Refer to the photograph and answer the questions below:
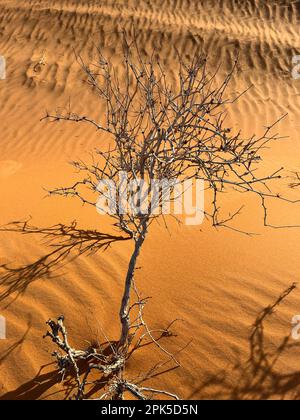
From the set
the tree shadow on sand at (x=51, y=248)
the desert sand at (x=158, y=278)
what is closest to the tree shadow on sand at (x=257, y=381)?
the desert sand at (x=158, y=278)

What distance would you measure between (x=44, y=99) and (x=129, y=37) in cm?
314

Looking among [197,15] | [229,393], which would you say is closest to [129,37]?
[197,15]

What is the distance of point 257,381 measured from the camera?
262cm

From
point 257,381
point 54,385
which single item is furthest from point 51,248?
point 257,381

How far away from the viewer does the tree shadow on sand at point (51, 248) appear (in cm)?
335

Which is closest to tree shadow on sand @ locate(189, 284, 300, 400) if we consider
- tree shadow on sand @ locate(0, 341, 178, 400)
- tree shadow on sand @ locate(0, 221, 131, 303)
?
tree shadow on sand @ locate(0, 341, 178, 400)

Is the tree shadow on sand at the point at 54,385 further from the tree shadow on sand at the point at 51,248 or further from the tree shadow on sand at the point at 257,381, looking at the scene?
the tree shadow on sand at the point at 51,248

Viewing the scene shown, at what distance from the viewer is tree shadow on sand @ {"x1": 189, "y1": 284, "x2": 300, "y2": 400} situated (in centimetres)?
255

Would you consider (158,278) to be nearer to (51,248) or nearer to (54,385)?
(51,248)

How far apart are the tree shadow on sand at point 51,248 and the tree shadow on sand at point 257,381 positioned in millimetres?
1694

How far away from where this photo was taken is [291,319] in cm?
302

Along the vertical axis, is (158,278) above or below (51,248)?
below

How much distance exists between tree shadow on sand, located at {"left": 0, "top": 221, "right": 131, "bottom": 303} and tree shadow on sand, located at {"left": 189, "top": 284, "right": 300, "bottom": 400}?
5.56 ft

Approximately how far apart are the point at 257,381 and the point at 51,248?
226cm
